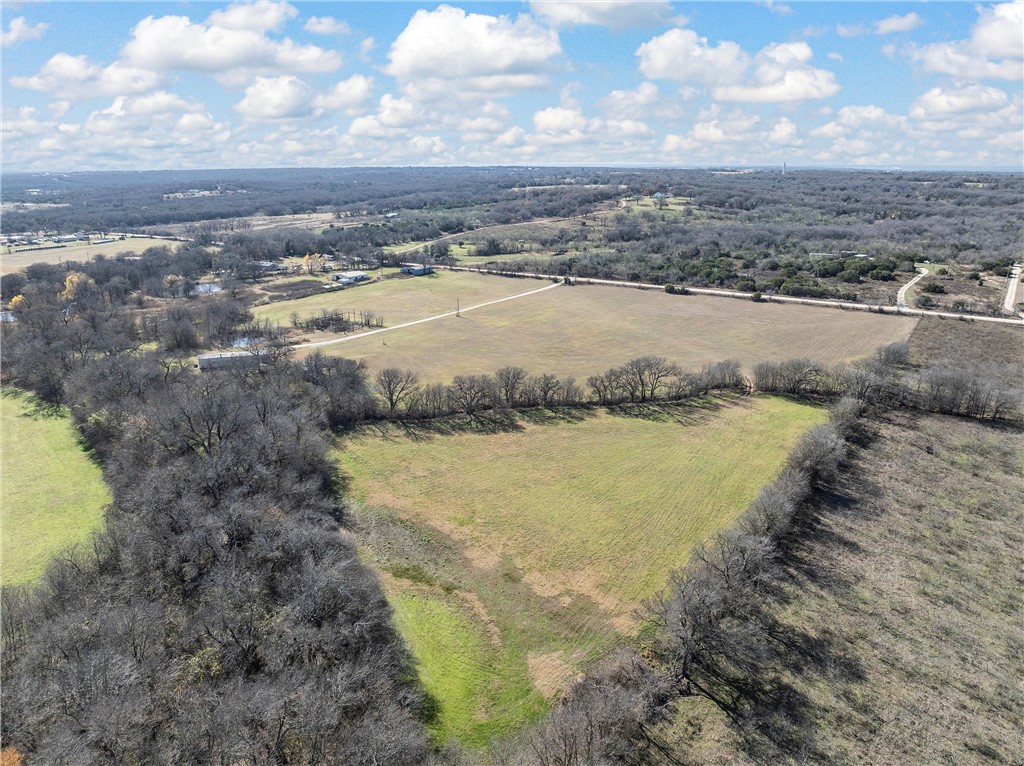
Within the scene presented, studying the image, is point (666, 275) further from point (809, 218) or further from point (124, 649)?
point (124, 649)

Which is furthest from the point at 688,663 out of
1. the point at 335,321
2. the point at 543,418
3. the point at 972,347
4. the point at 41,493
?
the point at 335,321

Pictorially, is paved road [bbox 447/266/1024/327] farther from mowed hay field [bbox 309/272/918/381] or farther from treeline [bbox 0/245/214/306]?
treeline [bbox 0/245/214/306]

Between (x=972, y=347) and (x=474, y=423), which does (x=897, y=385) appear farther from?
(x=474, y=423)

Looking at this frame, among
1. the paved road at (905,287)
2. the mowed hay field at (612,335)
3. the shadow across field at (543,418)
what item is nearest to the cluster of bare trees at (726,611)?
the shadow across field at (543,418)

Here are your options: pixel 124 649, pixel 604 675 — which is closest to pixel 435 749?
pixel 604 675

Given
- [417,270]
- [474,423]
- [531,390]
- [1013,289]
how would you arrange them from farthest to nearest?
1. [417,270]
2. [1013,289]
3. [531,390]
4. [474,423]

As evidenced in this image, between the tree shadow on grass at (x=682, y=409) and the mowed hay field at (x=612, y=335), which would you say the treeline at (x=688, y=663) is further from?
the mowed hay field at (x=612, y=335)

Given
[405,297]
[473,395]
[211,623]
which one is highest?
[405,297]
